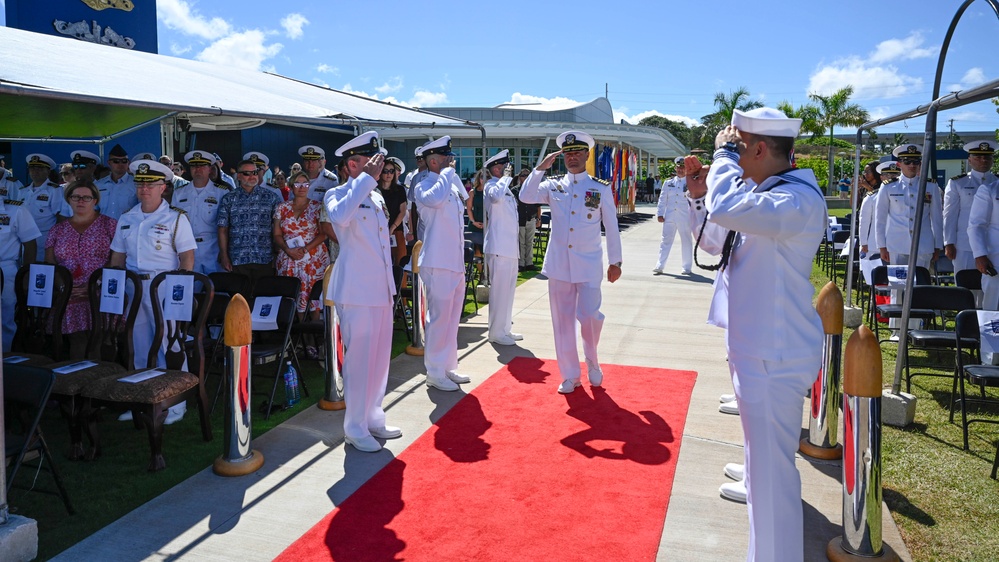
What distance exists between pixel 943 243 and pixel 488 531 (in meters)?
7.22

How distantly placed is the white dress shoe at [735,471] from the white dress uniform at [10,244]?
237 inches

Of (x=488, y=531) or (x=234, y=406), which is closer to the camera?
(x=488, y=531)

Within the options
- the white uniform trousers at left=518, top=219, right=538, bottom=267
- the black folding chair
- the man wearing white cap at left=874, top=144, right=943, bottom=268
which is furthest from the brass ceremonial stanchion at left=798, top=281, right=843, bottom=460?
the white uniform trousers at left=518, top=219, right=538, bottom=267

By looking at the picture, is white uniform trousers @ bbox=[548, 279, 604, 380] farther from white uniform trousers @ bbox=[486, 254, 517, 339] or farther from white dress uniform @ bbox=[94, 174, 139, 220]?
white dress uniform @ bbox=[94, 174, 139, 220]

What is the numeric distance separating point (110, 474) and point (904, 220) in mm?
8464

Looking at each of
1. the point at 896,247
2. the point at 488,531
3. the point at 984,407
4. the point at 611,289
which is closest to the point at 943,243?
the point at 896,247

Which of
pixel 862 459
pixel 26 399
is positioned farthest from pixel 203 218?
pixel 862 459

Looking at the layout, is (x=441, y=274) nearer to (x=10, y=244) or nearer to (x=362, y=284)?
(x=362, y=284)

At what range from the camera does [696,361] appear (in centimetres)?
773

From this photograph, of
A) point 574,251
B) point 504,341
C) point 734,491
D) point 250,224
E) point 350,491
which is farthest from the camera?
point 504,341

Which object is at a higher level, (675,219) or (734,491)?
(675,219)

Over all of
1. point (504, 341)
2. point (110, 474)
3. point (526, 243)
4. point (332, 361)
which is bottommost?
point (110, 474)

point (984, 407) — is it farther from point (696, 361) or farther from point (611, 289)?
point (611, 289)

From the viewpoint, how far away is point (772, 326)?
9.96ft
